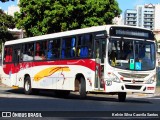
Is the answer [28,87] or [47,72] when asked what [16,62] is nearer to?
[28,87]

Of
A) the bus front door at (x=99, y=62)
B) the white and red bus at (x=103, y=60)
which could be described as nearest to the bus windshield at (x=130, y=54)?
the white and red bus at (x=103, y=60)

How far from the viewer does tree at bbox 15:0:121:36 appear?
33.2 m

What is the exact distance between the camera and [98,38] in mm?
17797

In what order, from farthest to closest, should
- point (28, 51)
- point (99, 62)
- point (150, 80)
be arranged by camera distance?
point (28, 51), point (150, 80), point (99, 62)

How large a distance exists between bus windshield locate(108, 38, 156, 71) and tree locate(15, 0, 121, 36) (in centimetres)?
1530

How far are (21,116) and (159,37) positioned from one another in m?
130

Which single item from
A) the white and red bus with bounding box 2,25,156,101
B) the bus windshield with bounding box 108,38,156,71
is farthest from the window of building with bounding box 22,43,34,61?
the bus windshield with bounding box 108,38,156,71

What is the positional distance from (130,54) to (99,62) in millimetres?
1292

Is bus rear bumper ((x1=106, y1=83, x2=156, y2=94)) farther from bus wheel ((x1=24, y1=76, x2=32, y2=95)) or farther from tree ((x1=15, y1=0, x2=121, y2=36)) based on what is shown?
tree ((x1=15, y1=0, x2=121, y2=36))

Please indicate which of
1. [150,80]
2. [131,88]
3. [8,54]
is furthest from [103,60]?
[8,54]

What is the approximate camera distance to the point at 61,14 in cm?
3319

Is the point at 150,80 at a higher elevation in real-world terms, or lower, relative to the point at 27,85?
higher

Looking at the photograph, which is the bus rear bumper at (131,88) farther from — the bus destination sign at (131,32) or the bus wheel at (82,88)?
the bus destination sign at (131,32)

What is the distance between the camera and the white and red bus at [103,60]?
17266 mm
